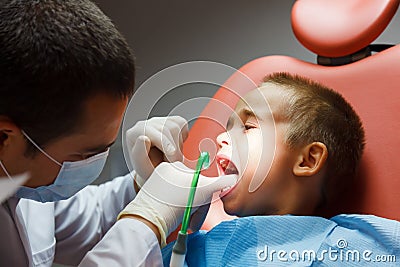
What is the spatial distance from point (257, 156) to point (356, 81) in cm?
38

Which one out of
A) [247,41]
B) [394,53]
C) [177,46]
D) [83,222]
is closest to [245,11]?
[247,41]

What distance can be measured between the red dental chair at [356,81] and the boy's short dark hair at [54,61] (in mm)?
254

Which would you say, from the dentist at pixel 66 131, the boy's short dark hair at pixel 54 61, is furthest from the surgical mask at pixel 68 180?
the boy's short dark hair at pixel 54 61

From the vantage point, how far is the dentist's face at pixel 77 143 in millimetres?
825

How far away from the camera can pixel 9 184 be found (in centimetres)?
89

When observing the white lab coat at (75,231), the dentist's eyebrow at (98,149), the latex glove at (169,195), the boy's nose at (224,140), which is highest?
the dentist's eyebrow at (98,149)

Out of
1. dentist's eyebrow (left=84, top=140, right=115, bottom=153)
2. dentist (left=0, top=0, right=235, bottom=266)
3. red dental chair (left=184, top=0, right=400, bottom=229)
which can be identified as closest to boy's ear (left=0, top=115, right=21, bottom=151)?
dentist (left=0, top=0, right=235, bottom=266)

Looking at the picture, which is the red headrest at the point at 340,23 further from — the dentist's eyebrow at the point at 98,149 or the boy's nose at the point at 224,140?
the dentist's eyebrow at the point at 98,149

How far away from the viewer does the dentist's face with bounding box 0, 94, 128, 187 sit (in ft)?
2.71

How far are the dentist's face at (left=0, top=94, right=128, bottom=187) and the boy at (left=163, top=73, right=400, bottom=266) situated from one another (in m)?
0.25

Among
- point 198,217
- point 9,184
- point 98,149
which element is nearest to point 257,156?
point 198,217

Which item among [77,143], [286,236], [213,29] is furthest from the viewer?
[213,29]

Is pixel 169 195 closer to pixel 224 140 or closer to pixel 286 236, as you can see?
pixel 224 140

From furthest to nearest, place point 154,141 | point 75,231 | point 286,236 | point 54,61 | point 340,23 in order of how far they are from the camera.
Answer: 1. point 340,23
2. point 75,231
3. point 286,236
4. point 154,141
5. point 54,61
